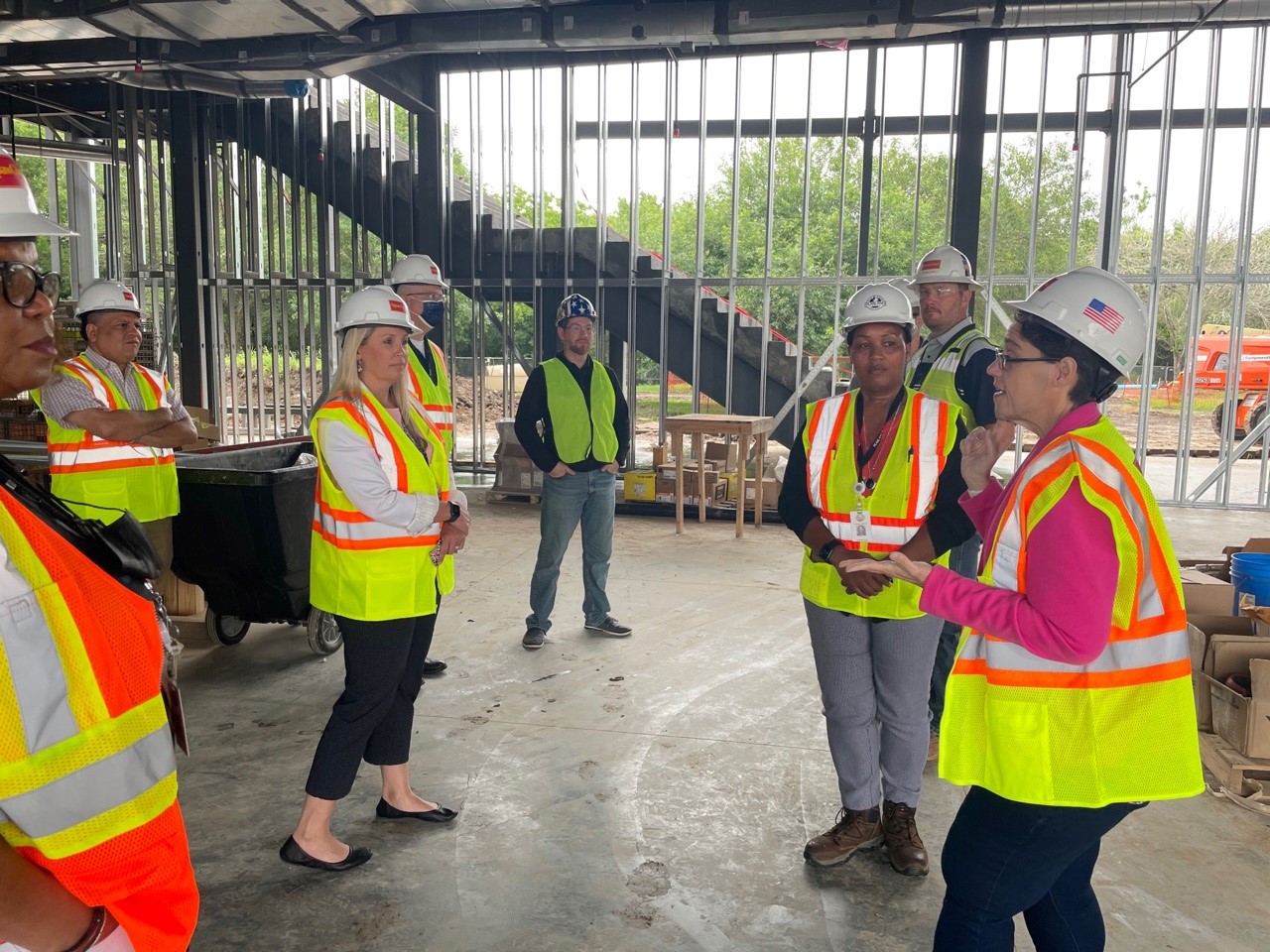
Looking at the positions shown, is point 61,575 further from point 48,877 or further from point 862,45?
point 862,45

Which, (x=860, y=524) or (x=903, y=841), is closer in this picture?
(x=860, y=524)

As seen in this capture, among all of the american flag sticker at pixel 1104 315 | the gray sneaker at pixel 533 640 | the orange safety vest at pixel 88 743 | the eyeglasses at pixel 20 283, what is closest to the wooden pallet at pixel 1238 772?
the american flag sticker at pixel 1104 315

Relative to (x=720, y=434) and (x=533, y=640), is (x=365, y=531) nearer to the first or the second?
(x=533, y=640)

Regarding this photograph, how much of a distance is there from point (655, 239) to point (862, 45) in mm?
24233

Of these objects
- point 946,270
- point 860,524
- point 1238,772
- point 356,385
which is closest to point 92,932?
point 356,385

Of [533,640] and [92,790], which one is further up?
[92,790]

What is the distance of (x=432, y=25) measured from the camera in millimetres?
8859

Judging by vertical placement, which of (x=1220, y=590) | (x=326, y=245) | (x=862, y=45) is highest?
(x=862, y=45)

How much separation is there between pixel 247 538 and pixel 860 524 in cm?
323

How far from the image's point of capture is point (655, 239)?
Result: 34500mm

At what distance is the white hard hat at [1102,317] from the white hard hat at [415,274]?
12.8 feet

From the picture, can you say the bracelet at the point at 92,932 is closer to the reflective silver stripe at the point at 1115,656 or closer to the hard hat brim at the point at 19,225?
the hard hat brim at the point at 19,225

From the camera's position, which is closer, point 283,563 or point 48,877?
point 48,877

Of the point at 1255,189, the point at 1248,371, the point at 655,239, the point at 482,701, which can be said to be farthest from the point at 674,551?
the point at 655,239
